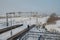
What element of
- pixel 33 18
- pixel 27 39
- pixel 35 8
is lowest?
pixel 27 39

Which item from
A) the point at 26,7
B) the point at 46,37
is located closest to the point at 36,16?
the point at 26,7

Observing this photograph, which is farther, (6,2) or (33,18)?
(6,2)

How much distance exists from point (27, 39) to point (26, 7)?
87.5 inches

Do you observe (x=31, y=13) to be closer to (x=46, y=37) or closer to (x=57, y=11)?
(x=57, y=11)

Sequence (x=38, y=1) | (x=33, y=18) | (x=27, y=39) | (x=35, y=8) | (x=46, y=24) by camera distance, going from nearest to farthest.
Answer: (x=27, y=39), (x=46, y=24), (x=33, y=18), (x=35, y=8), (x=38, y=1)

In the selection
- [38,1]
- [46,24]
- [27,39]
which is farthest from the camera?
[38,1]

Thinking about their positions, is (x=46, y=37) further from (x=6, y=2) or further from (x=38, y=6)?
(x=6, y=2)

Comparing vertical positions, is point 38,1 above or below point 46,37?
above

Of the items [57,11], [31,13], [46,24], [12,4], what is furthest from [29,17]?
[12,4]

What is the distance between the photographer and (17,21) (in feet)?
15.5

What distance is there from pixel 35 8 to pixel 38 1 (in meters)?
0.52

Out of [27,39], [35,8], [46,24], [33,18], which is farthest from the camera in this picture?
[35,8]

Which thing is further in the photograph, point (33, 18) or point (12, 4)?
point (12, 4)

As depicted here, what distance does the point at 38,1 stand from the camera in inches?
200
